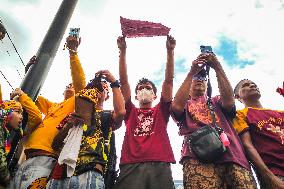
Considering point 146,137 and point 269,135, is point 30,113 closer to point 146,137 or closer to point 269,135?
point 146,137

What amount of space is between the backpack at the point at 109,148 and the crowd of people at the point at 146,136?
0.06 feet

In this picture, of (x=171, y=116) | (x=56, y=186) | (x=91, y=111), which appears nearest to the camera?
(x=56, y=186)

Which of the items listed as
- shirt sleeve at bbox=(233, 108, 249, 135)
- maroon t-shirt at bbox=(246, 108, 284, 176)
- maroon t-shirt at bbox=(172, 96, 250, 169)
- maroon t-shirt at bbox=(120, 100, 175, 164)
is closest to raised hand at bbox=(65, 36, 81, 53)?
maroon t-shirt at bbox=(120, 100, 175, 164)

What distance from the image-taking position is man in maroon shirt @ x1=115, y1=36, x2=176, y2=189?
3316mm

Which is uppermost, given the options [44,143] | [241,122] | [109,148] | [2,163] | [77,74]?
[77,74]

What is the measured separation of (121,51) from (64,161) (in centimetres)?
217

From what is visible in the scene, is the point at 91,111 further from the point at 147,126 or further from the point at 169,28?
the point at 169,28

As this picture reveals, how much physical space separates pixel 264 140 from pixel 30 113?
3.32m

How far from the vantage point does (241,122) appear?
166 inches

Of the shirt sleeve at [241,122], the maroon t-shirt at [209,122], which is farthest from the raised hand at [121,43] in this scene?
the shirt sleeve at [241,122]

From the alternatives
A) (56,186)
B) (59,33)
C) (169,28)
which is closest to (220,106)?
(169,28)

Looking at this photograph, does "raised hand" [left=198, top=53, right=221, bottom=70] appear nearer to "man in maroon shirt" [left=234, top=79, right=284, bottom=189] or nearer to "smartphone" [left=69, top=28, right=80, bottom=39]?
"man in maroon shirt" [left=234, top=79, right=284, bottom=189]

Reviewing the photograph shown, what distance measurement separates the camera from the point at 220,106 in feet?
13.9

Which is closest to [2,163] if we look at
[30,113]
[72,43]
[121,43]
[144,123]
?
[30,113]
